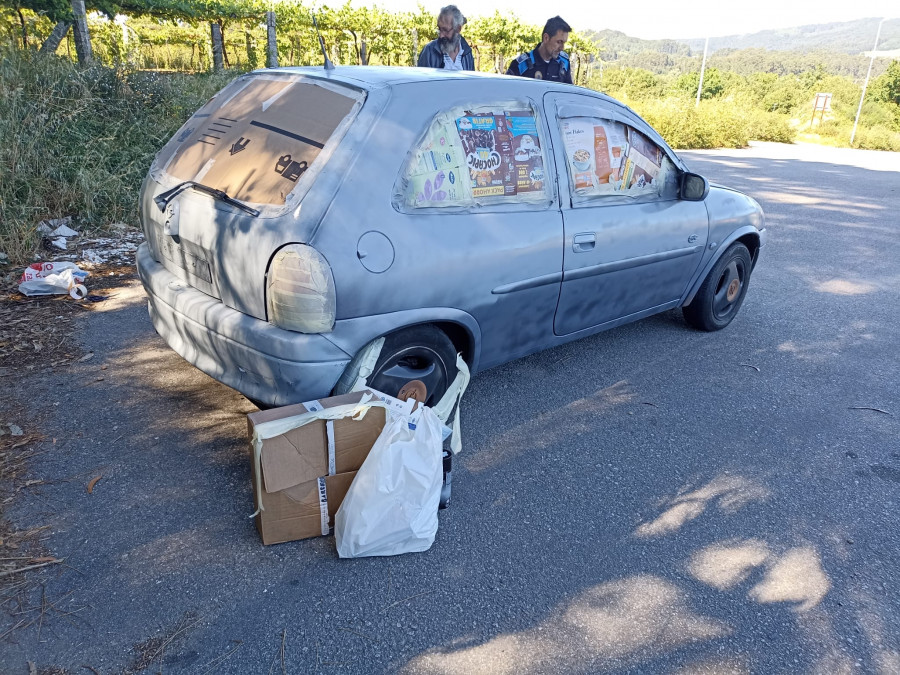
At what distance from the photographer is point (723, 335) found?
17.1 feet

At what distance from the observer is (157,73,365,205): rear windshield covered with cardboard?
9.59 ft

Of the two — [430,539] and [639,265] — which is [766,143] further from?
[430,539]

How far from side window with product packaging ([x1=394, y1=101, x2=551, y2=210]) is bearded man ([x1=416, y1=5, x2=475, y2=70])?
124 inches

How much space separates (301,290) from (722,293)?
11.9 feet

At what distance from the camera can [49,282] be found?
16.6 ft

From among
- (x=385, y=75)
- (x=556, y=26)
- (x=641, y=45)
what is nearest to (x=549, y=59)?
(x=556, y=26)

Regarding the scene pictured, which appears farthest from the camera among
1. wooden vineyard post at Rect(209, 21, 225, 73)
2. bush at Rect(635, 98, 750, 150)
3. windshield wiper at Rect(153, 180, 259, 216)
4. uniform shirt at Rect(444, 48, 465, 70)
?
bush at Rect(635, 98, 750, 150)

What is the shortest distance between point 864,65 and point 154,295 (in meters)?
152

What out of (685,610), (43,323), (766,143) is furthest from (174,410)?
(766,143)

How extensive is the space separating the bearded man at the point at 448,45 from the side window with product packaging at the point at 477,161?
316cm

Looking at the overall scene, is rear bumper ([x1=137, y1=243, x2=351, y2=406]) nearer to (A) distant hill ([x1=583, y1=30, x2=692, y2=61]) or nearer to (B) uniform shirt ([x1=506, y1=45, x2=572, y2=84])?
(B) uniform shirt ([x1=506, y1=45, x2=572, y2=84])

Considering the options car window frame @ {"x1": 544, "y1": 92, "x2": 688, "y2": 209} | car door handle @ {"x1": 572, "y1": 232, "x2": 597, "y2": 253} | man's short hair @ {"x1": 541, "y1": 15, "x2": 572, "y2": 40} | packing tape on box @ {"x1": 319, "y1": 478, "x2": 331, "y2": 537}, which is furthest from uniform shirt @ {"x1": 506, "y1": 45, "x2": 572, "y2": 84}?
packing tape on box @ {"x1": 319, "y1": 478, "x2": 331, "y2": 537}

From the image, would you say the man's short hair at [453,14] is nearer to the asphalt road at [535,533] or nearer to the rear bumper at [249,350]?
the asphalt road at [535,533]

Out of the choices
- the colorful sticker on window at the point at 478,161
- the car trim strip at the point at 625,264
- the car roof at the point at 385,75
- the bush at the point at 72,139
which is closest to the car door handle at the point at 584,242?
the car trim strip at the point at 625,264
